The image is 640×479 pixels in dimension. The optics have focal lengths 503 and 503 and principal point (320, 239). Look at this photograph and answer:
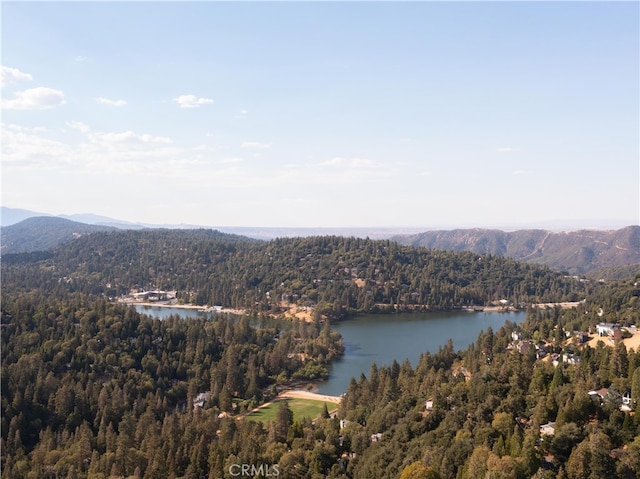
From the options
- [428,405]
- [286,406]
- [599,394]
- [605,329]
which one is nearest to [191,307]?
[286,406]

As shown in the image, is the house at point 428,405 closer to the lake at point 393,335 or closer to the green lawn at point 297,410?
the green lawn at point 297,410

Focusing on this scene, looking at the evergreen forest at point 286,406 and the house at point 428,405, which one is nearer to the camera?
the evergreen forest at point 286,406

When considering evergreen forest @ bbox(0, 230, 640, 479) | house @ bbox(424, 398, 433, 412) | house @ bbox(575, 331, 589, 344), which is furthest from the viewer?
house @ bbox(575, 331, 589, 344)

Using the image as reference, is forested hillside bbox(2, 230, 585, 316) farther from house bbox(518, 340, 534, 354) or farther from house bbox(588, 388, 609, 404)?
house bbox(588, 388, 609, 404)

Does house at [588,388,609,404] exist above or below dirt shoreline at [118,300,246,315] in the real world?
above

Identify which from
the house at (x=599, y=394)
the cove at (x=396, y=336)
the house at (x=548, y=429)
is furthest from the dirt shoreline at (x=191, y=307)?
the house at (x=548, y=429)

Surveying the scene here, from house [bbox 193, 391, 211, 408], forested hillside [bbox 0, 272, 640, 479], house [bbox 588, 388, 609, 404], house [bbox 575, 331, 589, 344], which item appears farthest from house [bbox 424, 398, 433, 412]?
house [bbox 193, 391, 211, 408]

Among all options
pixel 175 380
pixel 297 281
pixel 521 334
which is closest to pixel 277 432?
pixel 175 380
